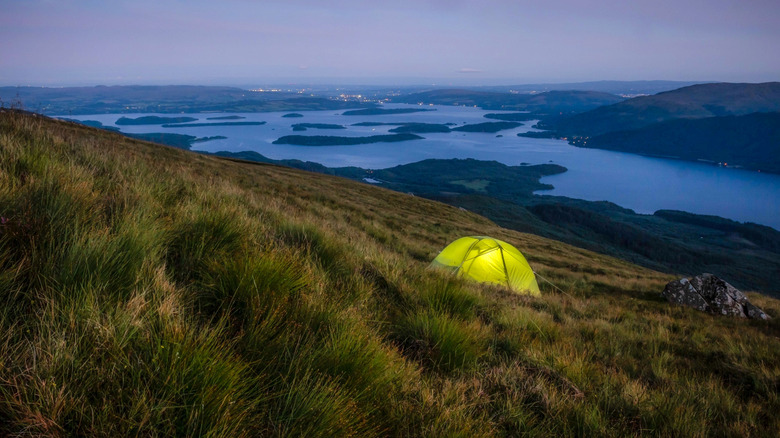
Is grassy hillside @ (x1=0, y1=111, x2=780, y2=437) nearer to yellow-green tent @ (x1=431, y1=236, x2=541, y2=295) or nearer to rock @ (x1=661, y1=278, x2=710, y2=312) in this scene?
yellow-green tent @ (x1=431, y1=236, x2=541, y2=295)

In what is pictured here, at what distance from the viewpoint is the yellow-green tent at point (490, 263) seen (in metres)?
10.9

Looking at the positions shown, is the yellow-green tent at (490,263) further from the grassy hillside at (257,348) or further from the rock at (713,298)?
the grassy hillside at (257,348)

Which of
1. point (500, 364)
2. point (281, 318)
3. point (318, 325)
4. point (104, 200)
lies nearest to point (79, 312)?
point (281, 318)

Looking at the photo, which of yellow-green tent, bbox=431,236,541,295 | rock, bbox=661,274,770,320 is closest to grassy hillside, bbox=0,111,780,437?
yellow-green tent, bbox=431,236,541,295

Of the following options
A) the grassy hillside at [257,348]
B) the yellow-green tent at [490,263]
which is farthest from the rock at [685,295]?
the grassy hillside at [257,348]

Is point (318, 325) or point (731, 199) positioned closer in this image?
point (318, 325)

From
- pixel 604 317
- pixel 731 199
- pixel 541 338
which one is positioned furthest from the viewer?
pixel 731 199

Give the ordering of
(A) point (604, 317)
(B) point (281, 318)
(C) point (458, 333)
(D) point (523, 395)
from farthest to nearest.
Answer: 1. (A) point (604, 317)
2. (C) point (458, 333)
3. (D) point (523, 395)
4. (B) point (281, 318)

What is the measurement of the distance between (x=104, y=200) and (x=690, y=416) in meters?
5.49

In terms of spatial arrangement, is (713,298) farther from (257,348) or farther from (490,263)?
(257,348)

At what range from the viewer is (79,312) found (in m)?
1.73

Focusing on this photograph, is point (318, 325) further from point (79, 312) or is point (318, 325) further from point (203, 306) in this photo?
point (79, 312)

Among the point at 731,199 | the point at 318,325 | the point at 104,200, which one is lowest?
the point at 731,199

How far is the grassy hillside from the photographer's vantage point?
1.45m
